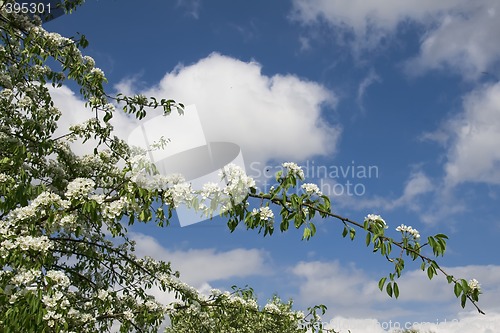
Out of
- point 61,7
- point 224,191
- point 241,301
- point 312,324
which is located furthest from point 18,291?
point 61,7

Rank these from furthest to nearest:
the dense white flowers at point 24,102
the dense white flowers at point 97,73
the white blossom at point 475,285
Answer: the dense white flowers at point 24,102 → the dense white flowers at point 97,73 → the white blossom at point 475,285

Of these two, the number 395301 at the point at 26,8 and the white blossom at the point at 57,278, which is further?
the number 395301 at the point at 26,8

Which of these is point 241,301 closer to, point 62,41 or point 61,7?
point 62,41

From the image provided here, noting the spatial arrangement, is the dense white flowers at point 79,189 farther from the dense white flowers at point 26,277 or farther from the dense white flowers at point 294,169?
the dense white flowers at point 294,169

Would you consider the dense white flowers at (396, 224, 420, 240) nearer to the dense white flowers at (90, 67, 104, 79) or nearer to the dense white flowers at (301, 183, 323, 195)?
the dense white flowers at (301, 183, 323, 195)

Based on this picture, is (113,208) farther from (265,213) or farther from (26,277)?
(265,213)

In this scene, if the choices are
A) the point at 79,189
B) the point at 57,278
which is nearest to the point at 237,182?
the point at 79,189

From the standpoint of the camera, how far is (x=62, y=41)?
Result: 971 cm

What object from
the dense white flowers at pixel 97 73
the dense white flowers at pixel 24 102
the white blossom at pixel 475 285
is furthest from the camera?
the dense white flowers at pixel 24 102

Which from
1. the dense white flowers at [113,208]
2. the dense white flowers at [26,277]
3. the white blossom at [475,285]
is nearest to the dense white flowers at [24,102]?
the dense white flowers at [26,277]

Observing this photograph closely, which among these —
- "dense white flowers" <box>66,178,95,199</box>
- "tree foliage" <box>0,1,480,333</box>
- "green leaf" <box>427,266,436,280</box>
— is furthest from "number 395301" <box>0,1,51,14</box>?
"green leaf" <box>427,266,436,280</box>

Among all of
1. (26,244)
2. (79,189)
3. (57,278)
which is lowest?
(57,278)

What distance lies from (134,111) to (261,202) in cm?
493

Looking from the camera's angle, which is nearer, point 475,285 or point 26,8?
point 475,285
